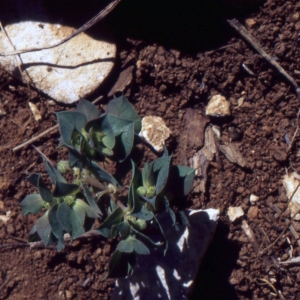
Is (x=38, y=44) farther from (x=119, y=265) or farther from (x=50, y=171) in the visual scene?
(x=119, y=265)

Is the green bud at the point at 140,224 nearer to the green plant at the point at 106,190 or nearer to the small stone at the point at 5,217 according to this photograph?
the green plant at the point at 106,190

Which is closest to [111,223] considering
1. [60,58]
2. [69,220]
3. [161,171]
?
[69,220]

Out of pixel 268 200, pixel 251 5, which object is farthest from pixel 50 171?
pixel 251 5

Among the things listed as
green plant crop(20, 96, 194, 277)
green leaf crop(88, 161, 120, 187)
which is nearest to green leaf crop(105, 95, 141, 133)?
green plant crop(20, 96, 194, 277)

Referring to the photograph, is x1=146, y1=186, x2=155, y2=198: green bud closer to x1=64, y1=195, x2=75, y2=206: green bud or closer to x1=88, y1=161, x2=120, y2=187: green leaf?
x1=88, y1=161, x2=120, y2=187: green leaf

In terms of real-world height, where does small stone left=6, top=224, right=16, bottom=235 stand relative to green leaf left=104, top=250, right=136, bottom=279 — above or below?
below

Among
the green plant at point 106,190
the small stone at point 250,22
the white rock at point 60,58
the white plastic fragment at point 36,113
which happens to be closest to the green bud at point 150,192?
the green plant at point 106,190

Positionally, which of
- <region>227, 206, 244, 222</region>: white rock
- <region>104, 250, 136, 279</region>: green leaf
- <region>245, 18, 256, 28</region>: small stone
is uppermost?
<region>245, 18, 256, 28</region>: small stone

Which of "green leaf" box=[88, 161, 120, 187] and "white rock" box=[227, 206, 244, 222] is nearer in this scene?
"green leaf" box=[88, 161, 120, 187]
